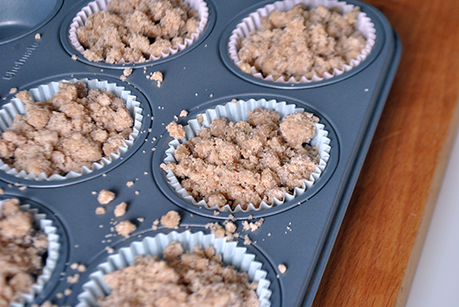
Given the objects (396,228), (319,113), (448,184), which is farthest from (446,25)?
(396,228)

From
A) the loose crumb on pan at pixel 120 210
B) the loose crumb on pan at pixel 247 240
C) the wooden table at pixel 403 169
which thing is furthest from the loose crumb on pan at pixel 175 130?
the wooden table at pixel 403 169

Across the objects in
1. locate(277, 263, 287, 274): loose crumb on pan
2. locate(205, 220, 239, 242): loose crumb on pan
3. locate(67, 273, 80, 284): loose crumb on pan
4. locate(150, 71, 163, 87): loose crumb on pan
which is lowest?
locate(277, 263, 287, 274): loose crumb on pan

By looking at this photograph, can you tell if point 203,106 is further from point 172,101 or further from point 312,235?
point 312,235

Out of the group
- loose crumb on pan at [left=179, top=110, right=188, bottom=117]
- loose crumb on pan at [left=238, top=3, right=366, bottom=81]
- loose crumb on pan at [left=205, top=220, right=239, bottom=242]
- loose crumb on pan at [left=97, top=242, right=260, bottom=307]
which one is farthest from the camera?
loose crumb on pan at [left=238, top=3, right=366, bottom=81]

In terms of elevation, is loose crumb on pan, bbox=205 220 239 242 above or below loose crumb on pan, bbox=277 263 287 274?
above

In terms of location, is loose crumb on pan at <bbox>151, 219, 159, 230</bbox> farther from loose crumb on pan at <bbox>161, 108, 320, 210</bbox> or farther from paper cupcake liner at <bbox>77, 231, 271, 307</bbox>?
loose crumb on pan at <bbox>161, 108, 320, 210</bbox>

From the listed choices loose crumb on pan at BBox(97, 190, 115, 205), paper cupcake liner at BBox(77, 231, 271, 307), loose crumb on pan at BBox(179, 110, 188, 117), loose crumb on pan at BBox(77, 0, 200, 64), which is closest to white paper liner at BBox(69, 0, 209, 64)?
loose crumb on pan at BBox(77, 0, 200, 64)

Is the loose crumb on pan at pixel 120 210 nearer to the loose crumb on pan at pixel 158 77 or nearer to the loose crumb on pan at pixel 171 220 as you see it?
the loose crumb on pan at pixel 171 220
